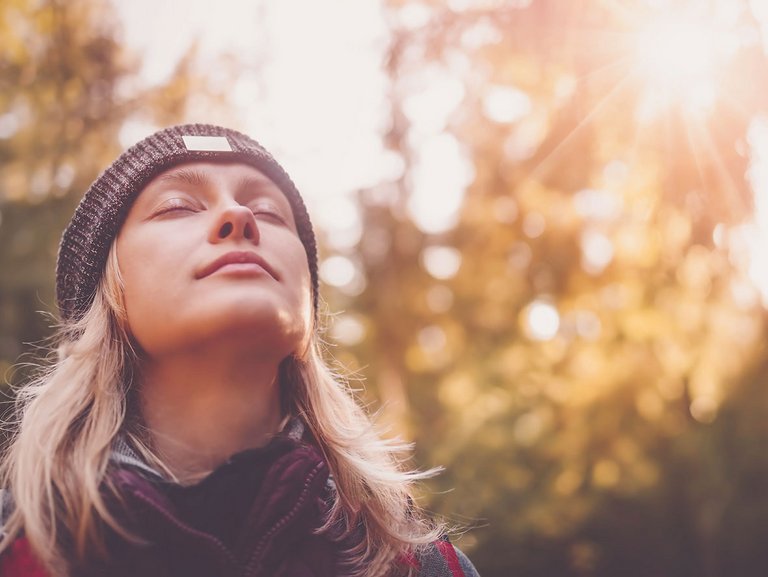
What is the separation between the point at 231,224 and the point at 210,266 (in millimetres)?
136

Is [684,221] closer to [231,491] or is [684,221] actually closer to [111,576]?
[231,491]

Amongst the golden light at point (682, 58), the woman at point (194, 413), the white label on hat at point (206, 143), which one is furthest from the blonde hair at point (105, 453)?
the golden light at point (682, 58)

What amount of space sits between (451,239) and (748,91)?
4.63 metres

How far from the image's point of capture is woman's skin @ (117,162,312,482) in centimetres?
170

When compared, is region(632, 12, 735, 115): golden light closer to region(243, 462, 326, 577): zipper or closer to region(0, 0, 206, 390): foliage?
region(243, 462, 326, 577): zipper

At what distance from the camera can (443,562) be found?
1978 mm

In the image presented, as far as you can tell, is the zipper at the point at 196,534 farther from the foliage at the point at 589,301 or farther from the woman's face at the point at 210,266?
the foliage at the point at 589,301

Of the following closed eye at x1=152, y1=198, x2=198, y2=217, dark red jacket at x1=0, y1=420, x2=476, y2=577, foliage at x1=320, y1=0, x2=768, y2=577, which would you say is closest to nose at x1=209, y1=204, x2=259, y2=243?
closed eye at x1=152, y1=198, x2=198, y2=217

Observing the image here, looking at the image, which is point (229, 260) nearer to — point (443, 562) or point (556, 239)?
point (443, 562)

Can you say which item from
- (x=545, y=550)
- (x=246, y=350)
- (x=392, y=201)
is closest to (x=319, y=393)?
(x=246, y=350)

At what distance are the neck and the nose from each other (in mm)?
294

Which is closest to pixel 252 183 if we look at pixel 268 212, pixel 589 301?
pixel 268 212

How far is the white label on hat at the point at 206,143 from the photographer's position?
202cm

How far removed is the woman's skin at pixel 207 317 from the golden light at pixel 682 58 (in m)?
1.97
